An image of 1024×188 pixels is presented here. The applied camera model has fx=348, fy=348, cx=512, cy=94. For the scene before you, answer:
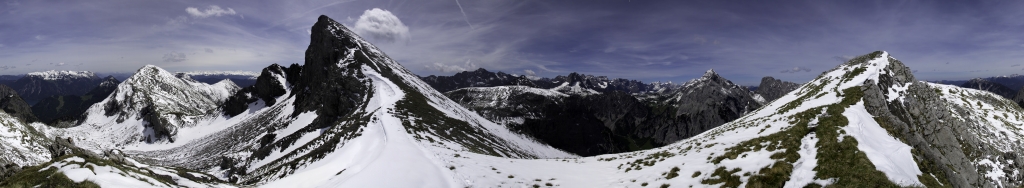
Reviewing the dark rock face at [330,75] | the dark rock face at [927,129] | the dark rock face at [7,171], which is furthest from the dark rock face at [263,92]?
the dark rock face at [927,129]

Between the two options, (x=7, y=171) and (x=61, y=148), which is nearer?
(x=7, y=171)

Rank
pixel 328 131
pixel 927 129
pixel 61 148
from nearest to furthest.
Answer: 1. pixel 61 148
2. pixel 927 129
3. pixel 328 131

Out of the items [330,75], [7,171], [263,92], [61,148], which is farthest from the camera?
[263,92]

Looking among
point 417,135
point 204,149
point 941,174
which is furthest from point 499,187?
point 204,149

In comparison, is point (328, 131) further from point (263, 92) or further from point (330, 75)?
point (263, 92)

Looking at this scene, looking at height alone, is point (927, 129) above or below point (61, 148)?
below

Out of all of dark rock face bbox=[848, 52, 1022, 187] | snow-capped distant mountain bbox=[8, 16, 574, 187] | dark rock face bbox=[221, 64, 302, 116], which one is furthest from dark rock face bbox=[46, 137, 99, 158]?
dark rock face bbox=[221, 64, 302, 116]

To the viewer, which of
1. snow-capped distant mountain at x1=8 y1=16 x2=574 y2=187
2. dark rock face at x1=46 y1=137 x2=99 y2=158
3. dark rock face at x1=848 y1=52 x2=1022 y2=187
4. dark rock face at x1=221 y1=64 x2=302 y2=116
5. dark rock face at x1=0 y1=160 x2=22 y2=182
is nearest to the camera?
dark rock face at x1=0 y1=160 x2=22 y2=182

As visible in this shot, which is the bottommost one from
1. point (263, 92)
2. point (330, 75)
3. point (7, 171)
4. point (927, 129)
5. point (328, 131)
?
point (328, 131)

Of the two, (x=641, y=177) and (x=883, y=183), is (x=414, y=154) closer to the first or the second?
(x=641, y=177)

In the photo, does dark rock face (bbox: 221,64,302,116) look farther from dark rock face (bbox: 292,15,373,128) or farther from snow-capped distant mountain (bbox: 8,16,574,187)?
dark rock face (bbox: 292,15,373,128)

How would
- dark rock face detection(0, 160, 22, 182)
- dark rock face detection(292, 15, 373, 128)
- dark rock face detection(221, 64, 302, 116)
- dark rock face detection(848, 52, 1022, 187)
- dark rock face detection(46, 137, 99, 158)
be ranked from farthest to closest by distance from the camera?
dark rock face detection(221, 64, 302, 116) < dark rock face detection(292, 15, 373, 128) < dark rock face detection(848, 52, 1022, 187) < dark rock face detection(46, 137, 99, 158) < dark rock face detection(0, 160, 22, 182)

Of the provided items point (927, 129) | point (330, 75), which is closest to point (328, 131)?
point (330, 75)

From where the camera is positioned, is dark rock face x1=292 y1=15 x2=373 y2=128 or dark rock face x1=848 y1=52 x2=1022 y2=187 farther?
dark rock face x1=292 y1=15 x2=373 y2=128
